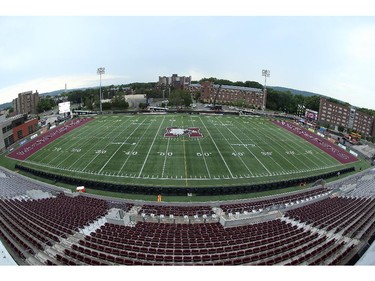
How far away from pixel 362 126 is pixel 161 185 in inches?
2070

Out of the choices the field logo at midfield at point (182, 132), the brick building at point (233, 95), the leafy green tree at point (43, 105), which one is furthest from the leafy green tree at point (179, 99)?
the leafy green tree at point (43, 105)

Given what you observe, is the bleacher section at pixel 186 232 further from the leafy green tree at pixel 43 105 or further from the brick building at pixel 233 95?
the leafy green tree at pixel 43 105

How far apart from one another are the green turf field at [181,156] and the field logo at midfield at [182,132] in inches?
27.7

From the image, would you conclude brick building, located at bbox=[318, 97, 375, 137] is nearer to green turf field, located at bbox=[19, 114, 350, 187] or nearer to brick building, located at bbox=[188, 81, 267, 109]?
green turf field, located at bbox=[19, 114, 350, 187]

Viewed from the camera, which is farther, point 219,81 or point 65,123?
point 219,81

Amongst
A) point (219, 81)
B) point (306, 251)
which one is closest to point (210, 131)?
point (306, 251)

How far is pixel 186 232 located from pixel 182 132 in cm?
3401

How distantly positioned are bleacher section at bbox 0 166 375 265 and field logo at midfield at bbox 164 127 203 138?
77.3 feet

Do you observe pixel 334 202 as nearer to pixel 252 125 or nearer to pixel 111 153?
pixel 111 153

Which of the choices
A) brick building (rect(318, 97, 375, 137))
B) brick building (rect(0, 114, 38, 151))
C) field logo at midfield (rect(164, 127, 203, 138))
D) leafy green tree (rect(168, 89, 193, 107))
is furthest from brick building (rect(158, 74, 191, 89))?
brick building (rect(0, 114, 38, 151))

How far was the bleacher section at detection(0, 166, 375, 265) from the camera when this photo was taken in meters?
13.6

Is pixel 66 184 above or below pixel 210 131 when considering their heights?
below

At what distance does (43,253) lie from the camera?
1375cm

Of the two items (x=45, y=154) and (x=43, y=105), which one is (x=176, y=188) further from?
(x=43, y=105)
